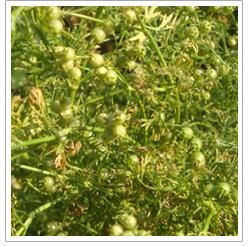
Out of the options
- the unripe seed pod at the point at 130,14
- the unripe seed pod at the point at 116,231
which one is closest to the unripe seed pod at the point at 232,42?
the unripe seed pod at the point at 130,14

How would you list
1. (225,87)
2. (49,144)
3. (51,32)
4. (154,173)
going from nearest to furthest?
(51,32) < (154,173) < (49,144) < (225,87)

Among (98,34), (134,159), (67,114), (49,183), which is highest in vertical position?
(98,34)

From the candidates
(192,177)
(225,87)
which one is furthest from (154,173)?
(225,87)

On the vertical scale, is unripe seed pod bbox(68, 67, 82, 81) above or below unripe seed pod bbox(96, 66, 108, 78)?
below

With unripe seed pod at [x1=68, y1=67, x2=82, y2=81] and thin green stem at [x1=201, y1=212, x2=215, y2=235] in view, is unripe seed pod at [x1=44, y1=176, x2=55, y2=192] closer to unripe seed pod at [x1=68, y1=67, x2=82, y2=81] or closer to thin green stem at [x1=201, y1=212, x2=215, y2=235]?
unripe seed pod at [x1=68, y1=67, x2=82, y2=81]

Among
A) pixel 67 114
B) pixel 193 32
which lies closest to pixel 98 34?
pixel 67 114

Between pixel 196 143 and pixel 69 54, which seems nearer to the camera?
pixel 69 54

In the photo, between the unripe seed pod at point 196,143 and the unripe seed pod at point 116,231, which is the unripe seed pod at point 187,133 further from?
the unripe seed pod at point 116,231

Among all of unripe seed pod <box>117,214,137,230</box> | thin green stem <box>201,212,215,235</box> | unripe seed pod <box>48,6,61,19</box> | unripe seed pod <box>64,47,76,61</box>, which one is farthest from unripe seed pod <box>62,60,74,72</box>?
thin green stem <box>201,212,215,235</box>

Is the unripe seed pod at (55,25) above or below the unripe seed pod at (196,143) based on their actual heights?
above

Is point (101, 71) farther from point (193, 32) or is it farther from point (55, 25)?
point (193, 32)

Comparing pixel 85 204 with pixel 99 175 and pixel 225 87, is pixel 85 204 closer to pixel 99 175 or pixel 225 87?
pixel 99 175
